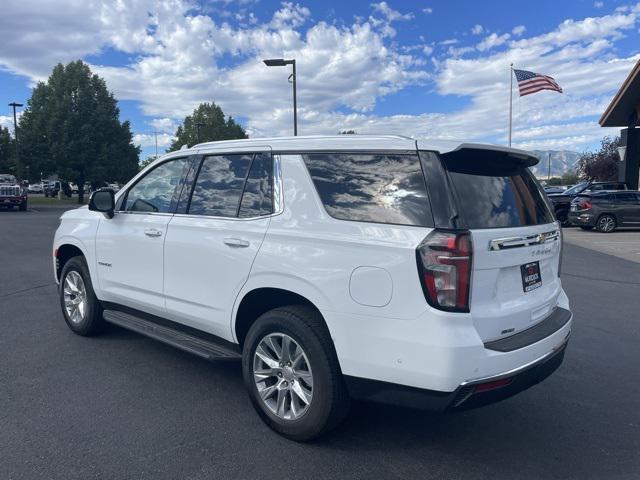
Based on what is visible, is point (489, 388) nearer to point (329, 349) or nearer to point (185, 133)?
point (329, 349)

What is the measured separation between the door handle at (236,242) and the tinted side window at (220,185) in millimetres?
217

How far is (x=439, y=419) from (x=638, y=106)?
27.9m

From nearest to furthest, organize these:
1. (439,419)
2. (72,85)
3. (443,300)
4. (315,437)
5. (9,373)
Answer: (443,300)
(315,437)
(439,419)
(9,373)
(72,85)

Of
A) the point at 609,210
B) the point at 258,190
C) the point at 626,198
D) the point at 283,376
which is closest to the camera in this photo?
the point at 283,376

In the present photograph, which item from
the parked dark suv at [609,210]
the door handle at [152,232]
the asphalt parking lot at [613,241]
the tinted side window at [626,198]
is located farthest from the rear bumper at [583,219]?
the door handle at [152,232]

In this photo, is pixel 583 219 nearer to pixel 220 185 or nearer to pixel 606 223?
pixel 606 223

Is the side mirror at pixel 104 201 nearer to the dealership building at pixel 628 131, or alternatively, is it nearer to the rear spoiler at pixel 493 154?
the rear spoiler at pixel 493 154

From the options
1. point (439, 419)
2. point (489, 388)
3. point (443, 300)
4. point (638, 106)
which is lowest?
A: point (439, 419)

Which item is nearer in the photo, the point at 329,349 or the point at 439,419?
the point at 329,349

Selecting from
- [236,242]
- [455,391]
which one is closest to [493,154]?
[455,391]

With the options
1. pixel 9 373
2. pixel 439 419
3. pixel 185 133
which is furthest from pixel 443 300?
pixel 185 133

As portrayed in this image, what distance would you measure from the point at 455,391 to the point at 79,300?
13.6 feet

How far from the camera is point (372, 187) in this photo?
307 cm

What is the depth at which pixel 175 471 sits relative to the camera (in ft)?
9.66
